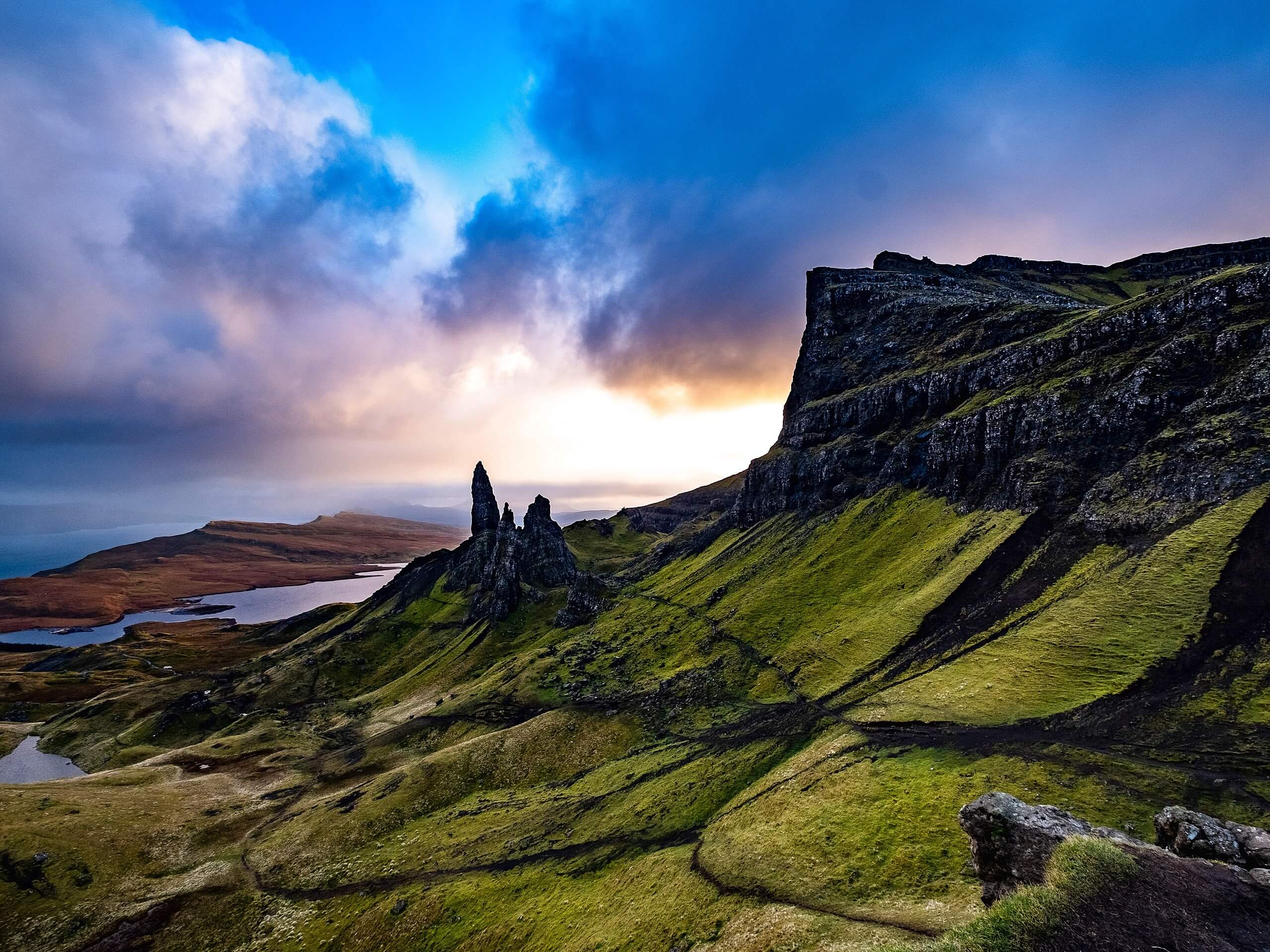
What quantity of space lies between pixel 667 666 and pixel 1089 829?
87.7 metres

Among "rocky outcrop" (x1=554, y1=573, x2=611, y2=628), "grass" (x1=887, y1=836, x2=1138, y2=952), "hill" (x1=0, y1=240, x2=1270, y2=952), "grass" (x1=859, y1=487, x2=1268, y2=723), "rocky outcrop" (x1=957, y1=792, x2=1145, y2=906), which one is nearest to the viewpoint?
"grass" (x1=887, y1=836, x2=1138, y2=952)

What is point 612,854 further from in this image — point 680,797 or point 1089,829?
point 1089,829

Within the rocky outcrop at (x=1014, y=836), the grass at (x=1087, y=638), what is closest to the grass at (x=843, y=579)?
the grass at (x=1087, y=638)

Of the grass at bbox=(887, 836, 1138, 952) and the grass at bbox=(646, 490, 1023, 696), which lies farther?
the grass at bbox=(646, 490, 1023, 696)

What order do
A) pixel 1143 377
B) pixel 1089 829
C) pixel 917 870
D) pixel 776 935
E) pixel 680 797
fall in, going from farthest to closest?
1. pixel 1143 377
2. pixel 680 797
3. pixel 917 870
4. pixel 776 935
5. pixel 1089 829

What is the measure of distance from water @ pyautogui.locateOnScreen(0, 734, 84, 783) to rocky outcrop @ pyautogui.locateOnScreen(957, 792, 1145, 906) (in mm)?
175113

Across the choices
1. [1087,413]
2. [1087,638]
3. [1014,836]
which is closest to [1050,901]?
[1014,836]

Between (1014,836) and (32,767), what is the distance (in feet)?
659

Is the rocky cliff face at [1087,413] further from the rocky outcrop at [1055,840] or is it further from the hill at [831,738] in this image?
the rocky outcrop at [1055,840]

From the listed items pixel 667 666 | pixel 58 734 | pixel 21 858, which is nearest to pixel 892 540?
pixel 667 666

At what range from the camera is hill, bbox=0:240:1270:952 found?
41812 millimetres

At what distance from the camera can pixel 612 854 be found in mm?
56594

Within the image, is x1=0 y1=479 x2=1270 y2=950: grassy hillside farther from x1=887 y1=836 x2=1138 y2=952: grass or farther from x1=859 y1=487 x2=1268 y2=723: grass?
x1=887 y1=836 x2=1138 y2=952: grass

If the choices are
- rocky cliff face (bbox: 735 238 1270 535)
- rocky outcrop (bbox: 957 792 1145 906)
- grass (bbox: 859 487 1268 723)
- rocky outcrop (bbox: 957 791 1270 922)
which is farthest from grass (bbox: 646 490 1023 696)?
rocky outcrop (bbox: 957 791 1270 922)
